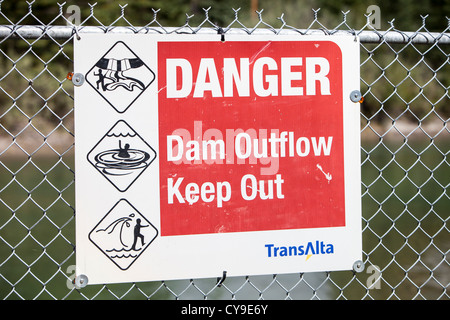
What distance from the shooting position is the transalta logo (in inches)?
62.0

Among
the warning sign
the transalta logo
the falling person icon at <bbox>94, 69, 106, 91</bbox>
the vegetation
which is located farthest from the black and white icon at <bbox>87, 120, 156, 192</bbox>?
the vegetation

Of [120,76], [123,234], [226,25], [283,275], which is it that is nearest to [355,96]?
[120,76]

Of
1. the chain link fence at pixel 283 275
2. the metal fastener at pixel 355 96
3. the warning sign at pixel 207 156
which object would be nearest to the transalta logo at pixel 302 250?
the warning sign at pixel 207 156

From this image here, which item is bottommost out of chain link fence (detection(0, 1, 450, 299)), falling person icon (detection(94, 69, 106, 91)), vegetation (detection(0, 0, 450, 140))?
chain link fence (detection(0, 1, 450, 299))

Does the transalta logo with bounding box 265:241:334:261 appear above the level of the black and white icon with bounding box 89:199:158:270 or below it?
below

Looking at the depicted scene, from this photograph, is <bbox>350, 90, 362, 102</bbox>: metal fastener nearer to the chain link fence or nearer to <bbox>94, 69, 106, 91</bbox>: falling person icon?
the chain link fence

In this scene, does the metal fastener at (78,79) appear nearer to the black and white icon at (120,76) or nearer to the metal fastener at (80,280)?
the black and white icon at (120,76)

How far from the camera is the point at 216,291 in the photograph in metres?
3.81

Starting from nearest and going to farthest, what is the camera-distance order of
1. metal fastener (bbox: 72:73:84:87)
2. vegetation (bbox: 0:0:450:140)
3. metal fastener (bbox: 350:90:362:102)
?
metal fastener (bbox: 72:73:84:87) < metal fastener (bbox: 350:90:362:102) < vegetation (bbox: 0:0:450:140)

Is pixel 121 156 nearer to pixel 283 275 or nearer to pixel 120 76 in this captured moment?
pixel 120 76

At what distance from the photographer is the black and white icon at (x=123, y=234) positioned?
1510mm

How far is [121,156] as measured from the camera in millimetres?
1502

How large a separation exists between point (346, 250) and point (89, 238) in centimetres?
78

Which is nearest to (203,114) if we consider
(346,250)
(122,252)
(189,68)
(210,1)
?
(189,68)
